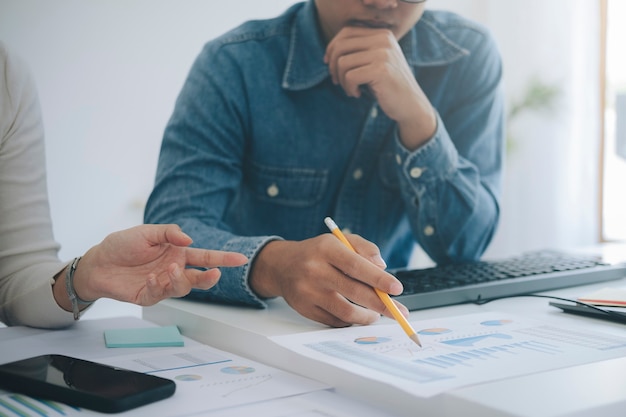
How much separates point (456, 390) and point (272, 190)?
854mm

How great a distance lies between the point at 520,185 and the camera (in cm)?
259

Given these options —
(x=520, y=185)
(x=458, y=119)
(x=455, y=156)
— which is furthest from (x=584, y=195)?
(x=455, y=156)

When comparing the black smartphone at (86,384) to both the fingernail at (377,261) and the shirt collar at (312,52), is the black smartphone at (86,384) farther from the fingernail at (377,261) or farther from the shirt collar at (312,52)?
the shirt collar at (312,52)

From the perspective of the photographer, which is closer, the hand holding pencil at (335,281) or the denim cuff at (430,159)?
the hand holding pencil at (335,281)

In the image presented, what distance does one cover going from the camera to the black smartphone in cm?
59

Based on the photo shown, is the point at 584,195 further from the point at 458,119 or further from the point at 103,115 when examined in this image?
the point at 103,115

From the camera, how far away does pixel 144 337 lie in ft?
2.78

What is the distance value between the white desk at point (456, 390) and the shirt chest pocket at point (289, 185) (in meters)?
0.44

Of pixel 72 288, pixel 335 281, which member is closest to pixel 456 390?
pixel 335 281

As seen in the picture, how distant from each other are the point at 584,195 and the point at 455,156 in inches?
58.8

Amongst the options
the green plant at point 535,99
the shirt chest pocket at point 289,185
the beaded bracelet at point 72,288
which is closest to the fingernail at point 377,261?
the beaded bracelet at point 72,288

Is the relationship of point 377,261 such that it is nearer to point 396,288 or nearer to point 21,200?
point 396,288

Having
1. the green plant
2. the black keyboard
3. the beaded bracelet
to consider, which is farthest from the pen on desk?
the green plant

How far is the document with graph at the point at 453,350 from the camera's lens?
600mm
